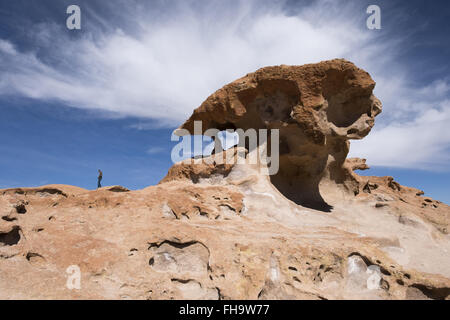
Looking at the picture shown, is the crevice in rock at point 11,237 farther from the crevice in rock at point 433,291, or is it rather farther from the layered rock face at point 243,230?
the crevice in rock at point 433,291

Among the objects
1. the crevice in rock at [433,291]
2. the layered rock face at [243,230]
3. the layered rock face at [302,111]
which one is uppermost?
the layered rock face at [302,111]

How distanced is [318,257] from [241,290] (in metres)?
1.49

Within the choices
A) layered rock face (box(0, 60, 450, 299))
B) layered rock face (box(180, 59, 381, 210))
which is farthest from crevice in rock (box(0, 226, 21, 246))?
layered rock face (box(180, 59, 381, 210))

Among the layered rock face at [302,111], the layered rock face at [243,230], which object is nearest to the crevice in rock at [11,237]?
the layered rock face at [243,230]

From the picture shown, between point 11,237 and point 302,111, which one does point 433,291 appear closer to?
point 302,111

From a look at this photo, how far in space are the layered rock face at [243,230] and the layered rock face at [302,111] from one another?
3 centimetres

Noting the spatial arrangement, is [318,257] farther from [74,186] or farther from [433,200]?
[433,200]

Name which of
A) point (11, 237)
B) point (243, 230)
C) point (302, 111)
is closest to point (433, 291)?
point (243, 230)

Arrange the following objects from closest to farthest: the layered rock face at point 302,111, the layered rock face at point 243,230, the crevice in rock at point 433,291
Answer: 1. the layered rock face at point 243,230
2. the crevice in rock at point 433,291
3. the layered rock face at point 302,111

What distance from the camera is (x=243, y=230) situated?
211 inches

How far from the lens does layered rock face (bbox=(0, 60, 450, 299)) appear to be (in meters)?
3.97

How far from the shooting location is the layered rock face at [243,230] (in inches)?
156

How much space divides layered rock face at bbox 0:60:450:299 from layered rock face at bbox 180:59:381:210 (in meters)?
0.03

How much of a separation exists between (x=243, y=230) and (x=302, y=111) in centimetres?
399
